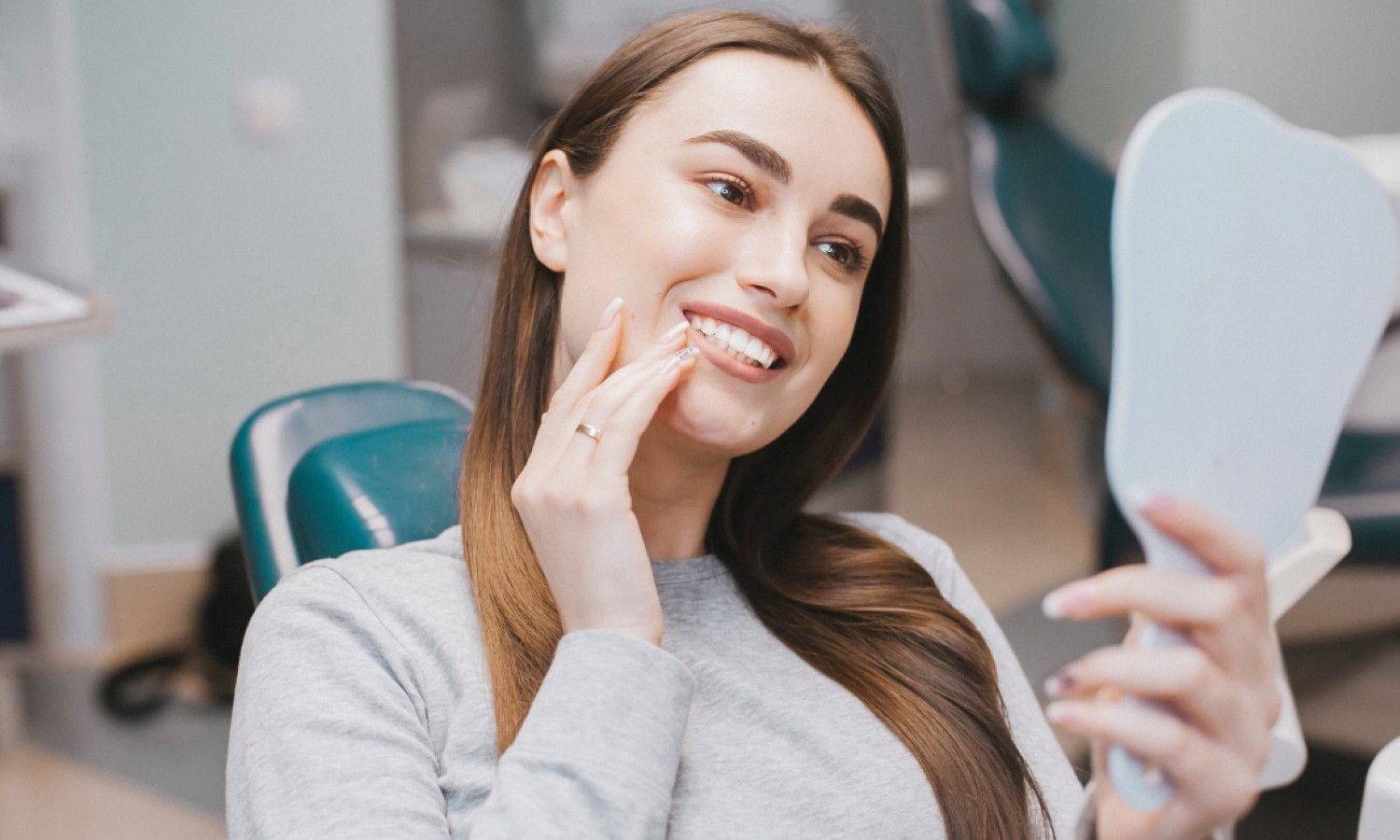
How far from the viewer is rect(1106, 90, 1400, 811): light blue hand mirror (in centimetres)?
53

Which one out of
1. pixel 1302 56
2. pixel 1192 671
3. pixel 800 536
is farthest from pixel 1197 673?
pixel 1302 56

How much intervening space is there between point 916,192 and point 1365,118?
60.7 inches

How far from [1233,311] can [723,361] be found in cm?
40

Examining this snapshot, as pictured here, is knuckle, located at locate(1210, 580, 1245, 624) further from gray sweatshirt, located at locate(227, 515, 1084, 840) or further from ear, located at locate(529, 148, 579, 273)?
ear, located at locate(529, 148, 579, 273)

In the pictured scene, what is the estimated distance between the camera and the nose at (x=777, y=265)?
0.88 metres

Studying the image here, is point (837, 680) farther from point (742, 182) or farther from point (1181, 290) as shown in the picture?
point (1181, 290)

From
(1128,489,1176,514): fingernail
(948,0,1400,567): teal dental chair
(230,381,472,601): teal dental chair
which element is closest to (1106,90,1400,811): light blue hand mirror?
(1128,489,1176,514): fingernail

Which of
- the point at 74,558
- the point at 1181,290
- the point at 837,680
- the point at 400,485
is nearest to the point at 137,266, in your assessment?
the point at 74,558

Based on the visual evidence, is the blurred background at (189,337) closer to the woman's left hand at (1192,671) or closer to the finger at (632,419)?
the finger at (632,419)

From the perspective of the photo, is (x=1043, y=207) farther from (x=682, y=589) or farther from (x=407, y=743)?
(x=407, y=743)

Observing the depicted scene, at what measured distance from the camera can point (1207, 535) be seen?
1.84 feet

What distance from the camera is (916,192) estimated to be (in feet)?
9.01

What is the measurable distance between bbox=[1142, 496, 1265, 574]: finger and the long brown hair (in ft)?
1.23

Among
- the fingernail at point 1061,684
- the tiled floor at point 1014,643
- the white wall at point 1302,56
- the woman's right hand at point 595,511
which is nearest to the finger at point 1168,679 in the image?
the fingernail at point 1061,684
